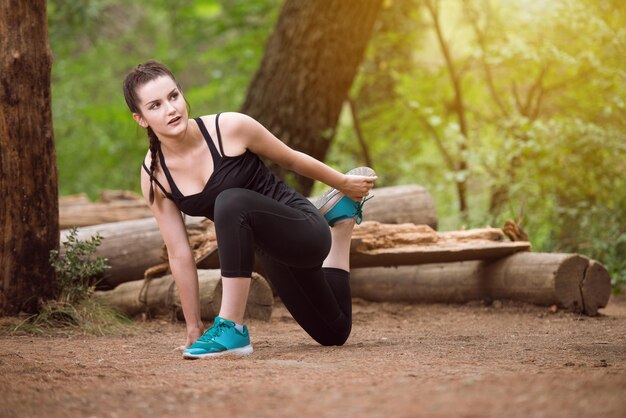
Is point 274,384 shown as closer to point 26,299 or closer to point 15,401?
point 15,401

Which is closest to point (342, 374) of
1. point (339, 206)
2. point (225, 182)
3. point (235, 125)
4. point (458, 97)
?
point (225, 182)

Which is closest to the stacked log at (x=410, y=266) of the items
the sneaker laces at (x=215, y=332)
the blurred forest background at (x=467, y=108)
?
the blurred forest background at (x=467, y=108)

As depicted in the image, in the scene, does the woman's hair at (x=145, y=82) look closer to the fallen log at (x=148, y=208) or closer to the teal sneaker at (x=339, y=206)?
the teal sneaker at (x=339, y=206)

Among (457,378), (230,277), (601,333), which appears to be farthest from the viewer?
(601,333)

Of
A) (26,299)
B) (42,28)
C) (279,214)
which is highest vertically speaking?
(42,28)

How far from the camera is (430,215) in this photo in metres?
7.15

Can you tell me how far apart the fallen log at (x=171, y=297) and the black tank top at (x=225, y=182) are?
4.72 ft

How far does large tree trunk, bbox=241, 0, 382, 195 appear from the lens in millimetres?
8523

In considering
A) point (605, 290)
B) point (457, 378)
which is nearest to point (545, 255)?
point (605, 290)

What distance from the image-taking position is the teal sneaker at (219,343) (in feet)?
13.1

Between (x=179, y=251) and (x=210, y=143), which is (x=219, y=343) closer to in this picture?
(x=179, y=251)

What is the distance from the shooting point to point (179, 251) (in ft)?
14.1

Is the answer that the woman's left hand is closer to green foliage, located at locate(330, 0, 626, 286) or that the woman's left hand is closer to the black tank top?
the black tank top

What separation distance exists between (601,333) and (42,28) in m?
3.91
